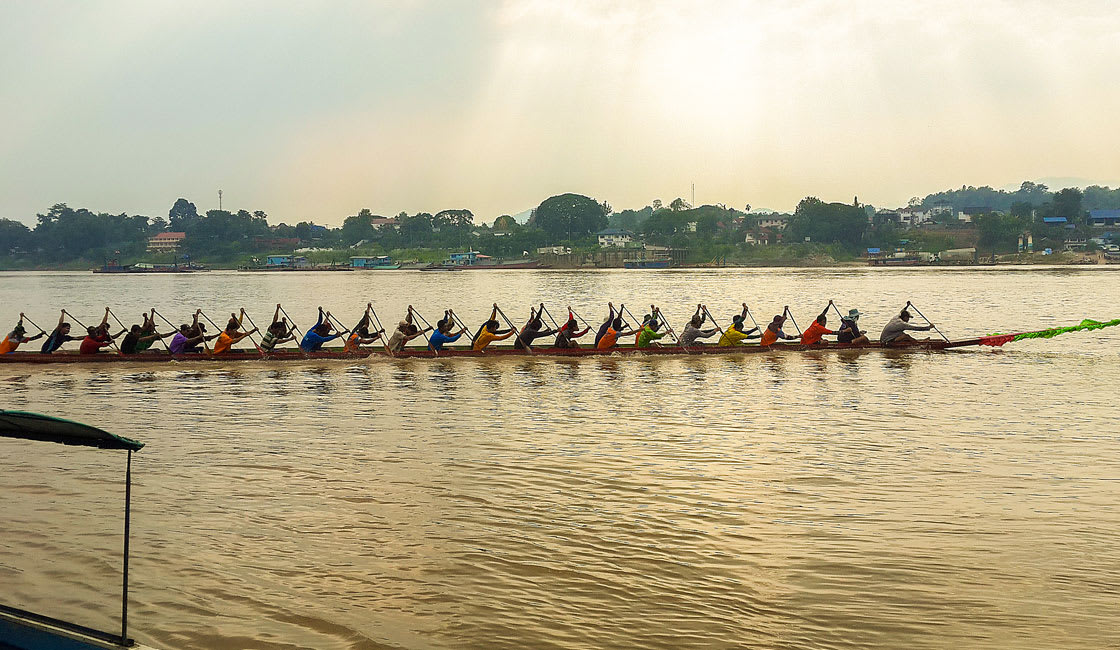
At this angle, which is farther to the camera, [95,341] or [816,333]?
[816,333]

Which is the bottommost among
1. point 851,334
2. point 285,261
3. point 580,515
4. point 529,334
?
point 580,515

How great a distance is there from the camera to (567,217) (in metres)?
175

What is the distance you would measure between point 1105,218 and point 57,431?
179m

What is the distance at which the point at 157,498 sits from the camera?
10.8 m

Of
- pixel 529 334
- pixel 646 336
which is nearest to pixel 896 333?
pixel 646 336

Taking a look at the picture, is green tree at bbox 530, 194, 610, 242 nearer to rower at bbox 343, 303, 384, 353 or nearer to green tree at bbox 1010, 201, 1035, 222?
green tree at bbox 1010, 201, 1035, 222

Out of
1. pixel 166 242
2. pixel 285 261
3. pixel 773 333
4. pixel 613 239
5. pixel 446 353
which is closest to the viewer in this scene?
pixel 446 353

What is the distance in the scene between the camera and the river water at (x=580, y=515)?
286 inches

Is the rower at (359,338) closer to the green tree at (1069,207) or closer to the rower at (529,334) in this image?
the rower at (529,334)

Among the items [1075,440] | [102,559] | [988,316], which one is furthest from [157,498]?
[988,316]

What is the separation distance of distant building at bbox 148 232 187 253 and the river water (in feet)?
575

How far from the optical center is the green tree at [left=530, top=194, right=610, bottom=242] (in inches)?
6880

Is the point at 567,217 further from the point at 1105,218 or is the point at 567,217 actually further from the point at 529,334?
the point at 529,334

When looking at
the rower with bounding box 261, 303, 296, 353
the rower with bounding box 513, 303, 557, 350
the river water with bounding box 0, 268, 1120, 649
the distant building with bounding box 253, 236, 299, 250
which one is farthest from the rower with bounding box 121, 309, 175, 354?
the distant building with bounding box 253, 236, 299, 250
